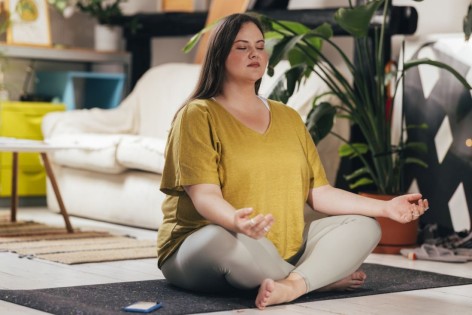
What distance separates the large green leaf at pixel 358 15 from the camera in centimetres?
387

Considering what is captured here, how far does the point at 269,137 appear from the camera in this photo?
2.89 m

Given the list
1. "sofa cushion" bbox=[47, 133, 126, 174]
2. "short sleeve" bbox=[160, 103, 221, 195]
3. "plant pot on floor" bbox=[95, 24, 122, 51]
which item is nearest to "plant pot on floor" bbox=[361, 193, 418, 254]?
"sofa cushion" bbox=[47, 133, 126, 174]

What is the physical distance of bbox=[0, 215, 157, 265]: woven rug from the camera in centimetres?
373

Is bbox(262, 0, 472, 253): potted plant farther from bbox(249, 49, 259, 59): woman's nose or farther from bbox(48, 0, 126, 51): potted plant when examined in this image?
bbox(48, 0, 126, 51): potted plant

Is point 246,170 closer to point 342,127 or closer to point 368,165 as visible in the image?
point 368,165

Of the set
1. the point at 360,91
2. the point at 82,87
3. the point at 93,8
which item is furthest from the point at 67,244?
the point at 82,87

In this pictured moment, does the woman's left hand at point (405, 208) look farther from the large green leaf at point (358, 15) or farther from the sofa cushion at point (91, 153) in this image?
the sofa cushion at point (91, 153)

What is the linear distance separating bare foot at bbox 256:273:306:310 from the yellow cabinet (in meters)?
3.03

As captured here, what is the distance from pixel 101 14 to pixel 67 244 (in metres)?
2.38

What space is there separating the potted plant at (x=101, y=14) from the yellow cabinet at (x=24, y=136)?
69 centimetres

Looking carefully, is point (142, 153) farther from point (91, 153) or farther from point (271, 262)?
point (271, 262)

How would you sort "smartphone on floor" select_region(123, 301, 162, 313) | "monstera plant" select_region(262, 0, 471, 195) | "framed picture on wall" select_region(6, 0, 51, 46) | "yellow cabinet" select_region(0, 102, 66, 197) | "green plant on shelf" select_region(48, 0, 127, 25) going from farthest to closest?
"green plant on shelf" select_region(48, 0, 127, 25)
"framed picture on wall" select_region(6, 0, 51, 46)
"yellow cabinet" select_region(0, 102, 66, 197)
"monstera plant" select_region(262, 0, 471, 195)
"smartphone on floor" select_region(123, 301, 162, 313)

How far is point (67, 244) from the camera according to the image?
161 inches

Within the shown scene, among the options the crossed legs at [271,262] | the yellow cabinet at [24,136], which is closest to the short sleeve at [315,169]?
the crossed legs at [271,262]
